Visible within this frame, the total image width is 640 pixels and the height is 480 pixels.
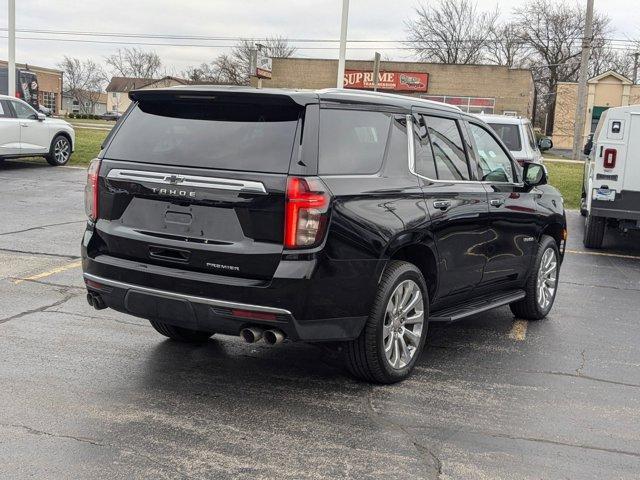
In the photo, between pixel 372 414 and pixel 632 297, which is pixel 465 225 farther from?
pixel 632 297

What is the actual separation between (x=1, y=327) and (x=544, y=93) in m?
70.9

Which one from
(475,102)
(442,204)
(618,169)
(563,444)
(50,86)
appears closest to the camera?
(563,444)

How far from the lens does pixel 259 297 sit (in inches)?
168

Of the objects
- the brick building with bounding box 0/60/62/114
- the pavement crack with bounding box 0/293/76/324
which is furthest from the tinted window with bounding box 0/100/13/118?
the brick building with bounding box 0/60/62/114

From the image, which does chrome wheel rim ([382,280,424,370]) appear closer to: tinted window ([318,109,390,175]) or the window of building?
tinted window ([318,109,390,175])

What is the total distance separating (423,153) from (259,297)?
176 cm

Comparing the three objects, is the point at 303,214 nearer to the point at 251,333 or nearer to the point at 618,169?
the point at 251,333

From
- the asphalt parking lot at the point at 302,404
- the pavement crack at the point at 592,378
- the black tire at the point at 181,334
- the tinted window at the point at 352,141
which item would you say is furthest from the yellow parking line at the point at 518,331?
the black tire at the point at 181,334

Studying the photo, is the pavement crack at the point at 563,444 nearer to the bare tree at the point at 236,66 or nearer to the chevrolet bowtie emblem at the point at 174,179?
the chevrolet bowtie emblem at the point at 174,179

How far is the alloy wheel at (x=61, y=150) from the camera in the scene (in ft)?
63.7

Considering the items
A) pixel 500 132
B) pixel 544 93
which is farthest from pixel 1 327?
pixel 544 93

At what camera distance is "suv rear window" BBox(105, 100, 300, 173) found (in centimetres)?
440

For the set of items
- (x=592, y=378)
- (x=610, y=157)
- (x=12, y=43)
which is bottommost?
(x=592, y=378)

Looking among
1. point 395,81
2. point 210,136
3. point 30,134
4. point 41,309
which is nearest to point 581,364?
point 210,136
